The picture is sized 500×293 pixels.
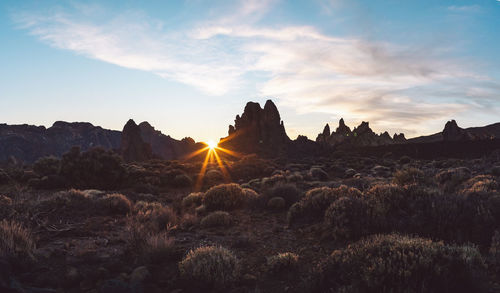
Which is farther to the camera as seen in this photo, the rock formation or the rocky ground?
the rock formation

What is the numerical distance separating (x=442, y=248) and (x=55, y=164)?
100ft

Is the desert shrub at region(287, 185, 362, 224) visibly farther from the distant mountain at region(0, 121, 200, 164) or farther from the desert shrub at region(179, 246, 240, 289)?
the distant mountain at region(0, 121, 200, 164)

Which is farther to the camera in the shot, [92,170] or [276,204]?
[92,170]

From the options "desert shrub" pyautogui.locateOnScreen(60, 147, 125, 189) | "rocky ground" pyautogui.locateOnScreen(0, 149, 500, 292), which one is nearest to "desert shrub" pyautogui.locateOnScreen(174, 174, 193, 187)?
"desert shrub" pyautogui.locateOnScreen(60, 147, 125, 189)

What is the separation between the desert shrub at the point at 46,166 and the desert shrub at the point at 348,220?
25.4m

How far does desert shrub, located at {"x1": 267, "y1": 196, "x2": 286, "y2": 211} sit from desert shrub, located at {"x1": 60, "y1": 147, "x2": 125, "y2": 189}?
14.6 metres

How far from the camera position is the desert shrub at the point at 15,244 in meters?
5.39

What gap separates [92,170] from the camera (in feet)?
70.5

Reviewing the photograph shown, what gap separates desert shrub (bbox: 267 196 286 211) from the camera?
38.3 ft

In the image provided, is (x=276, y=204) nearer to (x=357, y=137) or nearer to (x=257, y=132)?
(x=257, y=132)

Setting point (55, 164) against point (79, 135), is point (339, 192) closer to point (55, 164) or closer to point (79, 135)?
point (55, 164)

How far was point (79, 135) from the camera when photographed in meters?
152

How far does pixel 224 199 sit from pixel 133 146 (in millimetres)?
65347

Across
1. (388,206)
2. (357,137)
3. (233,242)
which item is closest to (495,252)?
(388,206)
